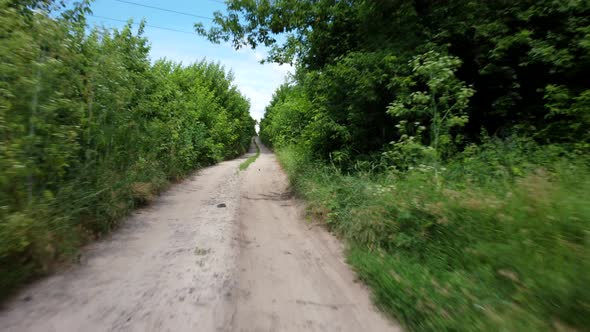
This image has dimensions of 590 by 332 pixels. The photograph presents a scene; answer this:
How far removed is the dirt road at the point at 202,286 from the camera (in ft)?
10.4

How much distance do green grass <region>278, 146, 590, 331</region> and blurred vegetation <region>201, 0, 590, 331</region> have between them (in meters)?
0.02

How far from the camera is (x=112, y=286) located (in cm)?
386

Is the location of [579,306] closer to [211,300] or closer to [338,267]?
[338,267]

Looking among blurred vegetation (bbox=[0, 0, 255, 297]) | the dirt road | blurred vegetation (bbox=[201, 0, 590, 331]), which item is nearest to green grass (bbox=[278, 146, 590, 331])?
blurred vegetation (bbox=[201, 0, 590, 331])

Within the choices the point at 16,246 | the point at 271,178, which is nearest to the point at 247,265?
the point at 16,246

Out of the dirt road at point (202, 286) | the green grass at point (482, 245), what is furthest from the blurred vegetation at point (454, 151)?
the dirt road at point (202, 286)

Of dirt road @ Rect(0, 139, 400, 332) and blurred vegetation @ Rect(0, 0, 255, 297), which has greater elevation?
blurred vegetation @ Rect(0, 0, 255, 297)

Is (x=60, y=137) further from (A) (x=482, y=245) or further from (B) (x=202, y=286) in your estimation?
(A) (x=482, y=245)

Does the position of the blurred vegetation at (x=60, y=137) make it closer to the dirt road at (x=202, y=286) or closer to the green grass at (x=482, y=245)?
the dirt road at (x=202, y=286)

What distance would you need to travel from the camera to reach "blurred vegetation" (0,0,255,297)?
358 centimetres

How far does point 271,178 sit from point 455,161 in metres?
10.4

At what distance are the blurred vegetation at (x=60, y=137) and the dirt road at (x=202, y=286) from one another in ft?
1.58

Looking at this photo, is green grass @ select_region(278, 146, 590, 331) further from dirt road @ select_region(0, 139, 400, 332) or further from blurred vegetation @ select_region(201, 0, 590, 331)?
dirt road @ select_region(0, 139, 400, 332)

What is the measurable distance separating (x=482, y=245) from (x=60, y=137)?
542 centimetres
